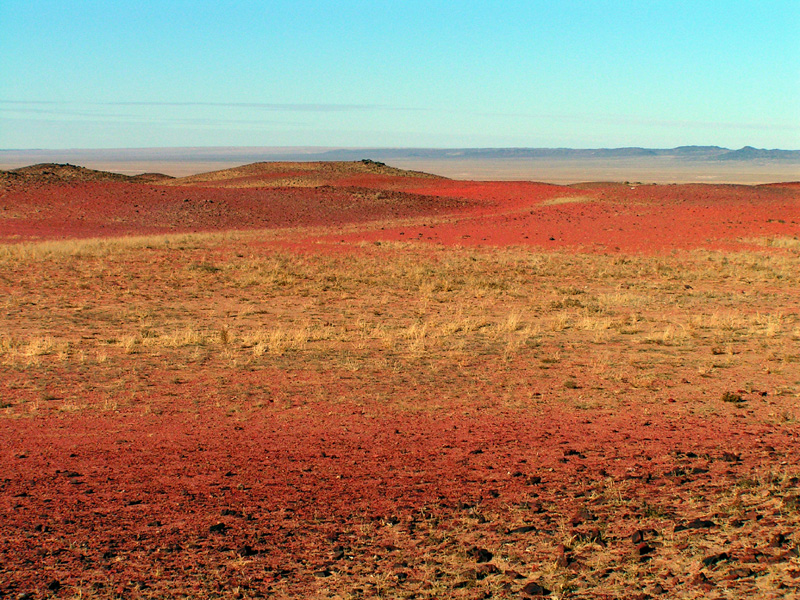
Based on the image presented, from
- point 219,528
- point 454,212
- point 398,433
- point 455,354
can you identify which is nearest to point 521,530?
point 219,528

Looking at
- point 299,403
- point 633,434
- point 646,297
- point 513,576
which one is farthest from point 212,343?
point 646,297

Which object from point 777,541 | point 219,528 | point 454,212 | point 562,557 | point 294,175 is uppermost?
point 294,175

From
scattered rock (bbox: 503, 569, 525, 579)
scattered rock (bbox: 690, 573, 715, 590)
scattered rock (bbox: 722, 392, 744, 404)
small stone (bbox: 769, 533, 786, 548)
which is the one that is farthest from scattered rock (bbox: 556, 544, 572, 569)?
scattered rock (bbox: 722, 392, 744, 404)

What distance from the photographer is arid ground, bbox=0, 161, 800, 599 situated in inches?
188

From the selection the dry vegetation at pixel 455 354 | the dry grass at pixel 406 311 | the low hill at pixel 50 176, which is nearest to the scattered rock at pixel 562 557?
the dry vegetation at pixel 455 354

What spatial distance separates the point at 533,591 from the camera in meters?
4.38

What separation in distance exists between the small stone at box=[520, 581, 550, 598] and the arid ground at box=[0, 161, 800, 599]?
0.02m

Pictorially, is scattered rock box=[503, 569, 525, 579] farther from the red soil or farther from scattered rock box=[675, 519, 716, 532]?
the red soil

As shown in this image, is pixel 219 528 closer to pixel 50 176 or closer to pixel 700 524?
pixel 700 524

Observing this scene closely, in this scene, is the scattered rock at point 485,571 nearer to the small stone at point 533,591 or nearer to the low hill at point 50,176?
the small stone at point 533,591

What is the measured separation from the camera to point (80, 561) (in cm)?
488

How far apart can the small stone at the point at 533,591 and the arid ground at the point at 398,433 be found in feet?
0.07

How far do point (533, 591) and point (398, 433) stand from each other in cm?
336

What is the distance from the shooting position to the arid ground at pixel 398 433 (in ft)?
15.6
